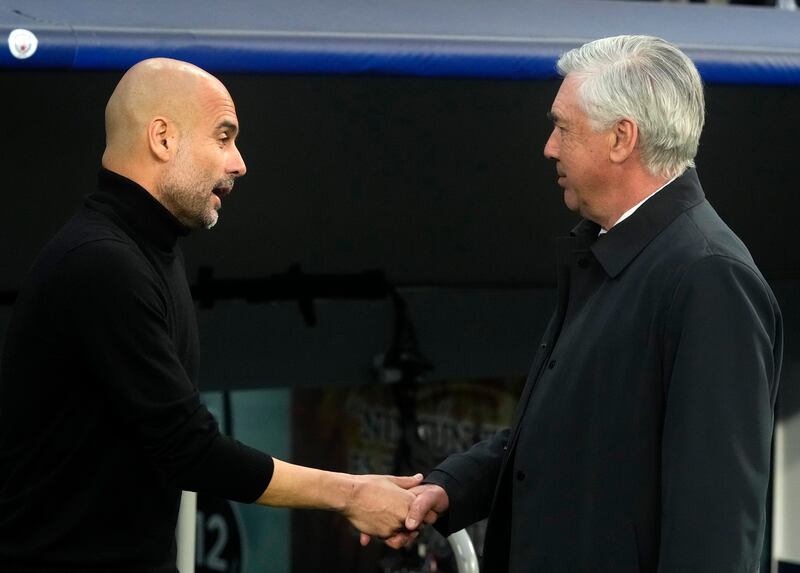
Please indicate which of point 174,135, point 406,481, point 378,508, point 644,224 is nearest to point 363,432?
point 406,481

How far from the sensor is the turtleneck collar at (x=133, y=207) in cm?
232

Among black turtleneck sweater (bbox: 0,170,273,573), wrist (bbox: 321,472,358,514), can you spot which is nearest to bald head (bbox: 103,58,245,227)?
black turtleneck sweater (bbox: 0,170,273,573)

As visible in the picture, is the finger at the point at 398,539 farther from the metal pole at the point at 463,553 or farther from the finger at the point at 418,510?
the metal pole at the point at 463,553

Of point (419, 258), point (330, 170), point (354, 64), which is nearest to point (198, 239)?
point (330, 170)

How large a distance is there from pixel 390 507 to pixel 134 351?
0.70m

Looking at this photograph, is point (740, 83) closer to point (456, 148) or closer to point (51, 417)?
point (456, 148)

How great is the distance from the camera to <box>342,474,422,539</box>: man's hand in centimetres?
265

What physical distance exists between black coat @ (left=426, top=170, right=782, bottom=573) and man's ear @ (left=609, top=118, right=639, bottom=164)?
0.29 feet

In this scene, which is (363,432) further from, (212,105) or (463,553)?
(212,105)

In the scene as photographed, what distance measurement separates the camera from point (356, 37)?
306cm

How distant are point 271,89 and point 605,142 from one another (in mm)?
1453

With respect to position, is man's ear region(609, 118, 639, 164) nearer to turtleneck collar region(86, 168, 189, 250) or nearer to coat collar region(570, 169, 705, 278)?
A: coat collar region(570, 169, 705, 278)

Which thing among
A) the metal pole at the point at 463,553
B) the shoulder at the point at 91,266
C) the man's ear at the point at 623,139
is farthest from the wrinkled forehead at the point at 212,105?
the metal pole at the point at 463,553

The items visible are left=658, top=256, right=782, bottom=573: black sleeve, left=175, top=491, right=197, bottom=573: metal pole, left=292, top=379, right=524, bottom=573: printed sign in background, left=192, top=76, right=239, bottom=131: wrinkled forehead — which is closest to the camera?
left=658, top=256, right=782, bottom=573: black sleeve
